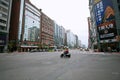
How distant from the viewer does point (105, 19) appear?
2334 inches

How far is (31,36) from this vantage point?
3642 inches

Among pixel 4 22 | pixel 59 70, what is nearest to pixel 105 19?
pixel 4 22

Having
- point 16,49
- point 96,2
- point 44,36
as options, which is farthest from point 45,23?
point 96,2

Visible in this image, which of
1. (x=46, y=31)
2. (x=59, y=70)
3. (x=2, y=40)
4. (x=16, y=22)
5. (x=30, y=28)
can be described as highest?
(x=46, y=31)

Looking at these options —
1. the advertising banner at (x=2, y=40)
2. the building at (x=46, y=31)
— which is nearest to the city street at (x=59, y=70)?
the advertising banner at (x=2, y=40)

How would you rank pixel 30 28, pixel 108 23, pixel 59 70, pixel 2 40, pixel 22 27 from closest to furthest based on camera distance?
1. pixel 59 70
2. pixel 108 23
3. pixel 2 40
4. pixel 22 27
5. pixel 30 28

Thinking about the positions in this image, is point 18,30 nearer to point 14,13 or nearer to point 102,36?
point 14,13

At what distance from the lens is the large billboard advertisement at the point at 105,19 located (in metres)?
56.7

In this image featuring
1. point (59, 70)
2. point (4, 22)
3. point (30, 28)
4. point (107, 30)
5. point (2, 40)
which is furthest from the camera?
point (30, 28)

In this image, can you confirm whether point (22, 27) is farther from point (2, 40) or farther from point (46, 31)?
point (46, 31)

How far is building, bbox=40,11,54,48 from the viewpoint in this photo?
116425 mm

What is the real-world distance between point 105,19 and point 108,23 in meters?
2.30

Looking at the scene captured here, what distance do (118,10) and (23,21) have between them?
51.2 metres

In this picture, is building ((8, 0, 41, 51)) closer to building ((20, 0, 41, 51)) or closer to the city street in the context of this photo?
building ((20, 0, 41, 51))
